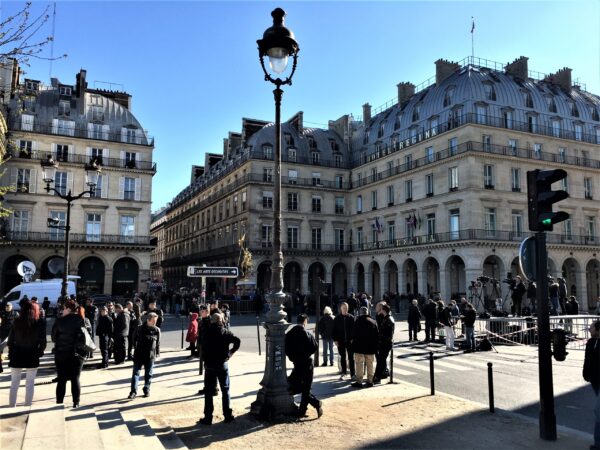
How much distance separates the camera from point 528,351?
1536 cm

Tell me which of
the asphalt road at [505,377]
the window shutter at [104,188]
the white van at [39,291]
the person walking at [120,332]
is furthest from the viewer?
the window shutter at [104,188]

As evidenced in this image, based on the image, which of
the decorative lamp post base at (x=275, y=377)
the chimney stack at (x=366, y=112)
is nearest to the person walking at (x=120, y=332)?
the decorative lamp post base at (x=275, y=377)

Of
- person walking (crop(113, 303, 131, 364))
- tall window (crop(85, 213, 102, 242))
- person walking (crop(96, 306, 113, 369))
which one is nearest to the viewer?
person walking (crop(96, 306, 113, 369))

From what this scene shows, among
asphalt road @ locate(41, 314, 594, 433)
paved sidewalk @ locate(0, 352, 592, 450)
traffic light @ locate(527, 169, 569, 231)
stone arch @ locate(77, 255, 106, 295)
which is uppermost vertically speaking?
traffic light @ locate(527, 169, 569, 231)

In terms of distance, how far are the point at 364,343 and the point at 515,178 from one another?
37081mm

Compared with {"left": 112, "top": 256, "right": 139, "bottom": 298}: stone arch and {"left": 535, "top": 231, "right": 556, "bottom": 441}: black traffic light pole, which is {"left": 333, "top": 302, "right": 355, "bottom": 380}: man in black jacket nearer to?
{"left": 535, "top": 231, "right": 556, "bottom": 441}: black traffic light pole

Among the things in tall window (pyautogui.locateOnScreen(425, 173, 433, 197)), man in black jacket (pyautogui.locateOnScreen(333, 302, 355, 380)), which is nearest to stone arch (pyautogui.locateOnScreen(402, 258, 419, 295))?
tall window (pyautogui.locateOnScreen(425, 173, 433, 197))

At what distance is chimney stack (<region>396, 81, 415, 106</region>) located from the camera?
5300cm

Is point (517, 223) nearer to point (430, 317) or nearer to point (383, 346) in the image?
point (430, 317)

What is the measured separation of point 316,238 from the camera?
5328cm

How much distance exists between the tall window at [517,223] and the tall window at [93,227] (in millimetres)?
35691

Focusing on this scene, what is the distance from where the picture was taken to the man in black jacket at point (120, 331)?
39.8ft

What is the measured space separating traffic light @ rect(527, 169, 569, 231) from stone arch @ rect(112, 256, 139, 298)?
131 ft

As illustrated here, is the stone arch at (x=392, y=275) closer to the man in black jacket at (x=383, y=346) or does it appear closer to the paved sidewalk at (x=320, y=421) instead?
the man in black jacket at (x=383, y=346)
